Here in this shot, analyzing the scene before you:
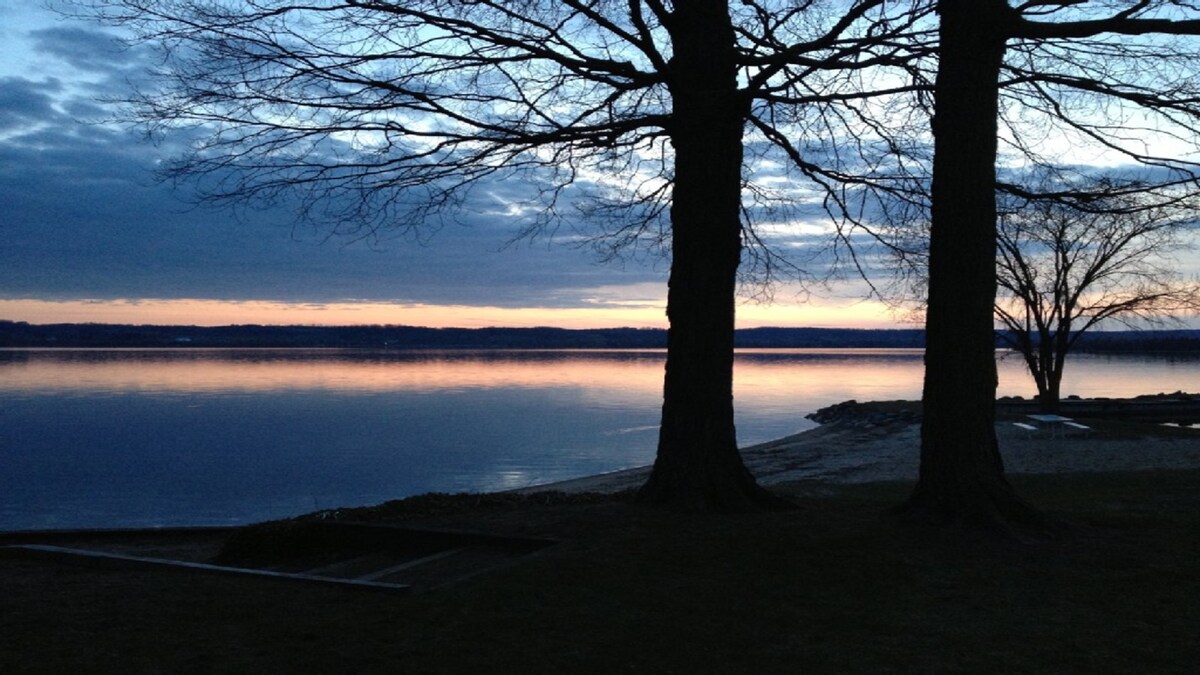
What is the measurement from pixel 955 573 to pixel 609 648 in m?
3.04

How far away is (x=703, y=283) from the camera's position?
394 inches

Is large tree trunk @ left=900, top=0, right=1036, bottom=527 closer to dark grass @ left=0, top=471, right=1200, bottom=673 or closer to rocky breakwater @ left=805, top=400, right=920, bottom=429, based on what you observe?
dark grass @ left=0, top=471, right=1200, bottom=673

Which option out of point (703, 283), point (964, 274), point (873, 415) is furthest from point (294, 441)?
point (964, 274)

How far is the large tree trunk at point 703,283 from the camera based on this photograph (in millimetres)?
9992

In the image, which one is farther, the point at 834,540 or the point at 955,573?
the point at 834,540

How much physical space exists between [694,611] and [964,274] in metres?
4.32

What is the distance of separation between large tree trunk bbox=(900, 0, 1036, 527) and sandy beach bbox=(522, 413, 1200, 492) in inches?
418

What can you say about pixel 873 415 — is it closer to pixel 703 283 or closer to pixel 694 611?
pixel 703 283

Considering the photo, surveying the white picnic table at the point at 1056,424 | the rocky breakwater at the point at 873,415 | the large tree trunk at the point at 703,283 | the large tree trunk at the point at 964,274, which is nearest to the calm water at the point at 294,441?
the rocky breakwater at the point at 873,415

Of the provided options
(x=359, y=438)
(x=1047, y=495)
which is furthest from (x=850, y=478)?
(x=359, y=438)

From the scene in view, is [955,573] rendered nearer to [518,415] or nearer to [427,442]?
[427,442]

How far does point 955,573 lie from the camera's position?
718 cm

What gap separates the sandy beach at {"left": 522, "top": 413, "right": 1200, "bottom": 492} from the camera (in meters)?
20.9

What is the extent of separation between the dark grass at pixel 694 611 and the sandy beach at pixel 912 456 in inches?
464
